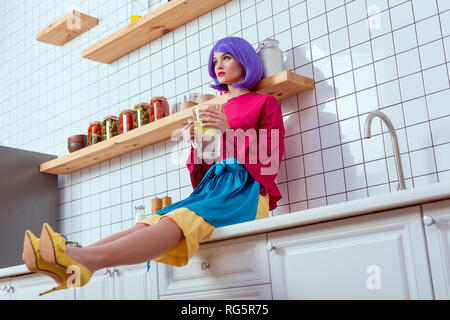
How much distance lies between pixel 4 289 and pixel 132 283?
712 mm

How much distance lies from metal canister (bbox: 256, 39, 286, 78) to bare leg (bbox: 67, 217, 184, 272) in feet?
2.58

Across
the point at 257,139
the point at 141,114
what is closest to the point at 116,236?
the point at 257,139

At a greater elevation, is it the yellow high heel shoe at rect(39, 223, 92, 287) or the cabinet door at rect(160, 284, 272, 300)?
the yellow high heel shoe at rect(39, 223, 92, 287)

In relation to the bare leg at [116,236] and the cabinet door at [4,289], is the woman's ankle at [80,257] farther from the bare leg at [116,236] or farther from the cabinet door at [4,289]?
the cabinet door at [4,289]

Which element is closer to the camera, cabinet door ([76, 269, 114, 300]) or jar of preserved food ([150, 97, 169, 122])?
cabinet door ([76, 269, 114, 300])

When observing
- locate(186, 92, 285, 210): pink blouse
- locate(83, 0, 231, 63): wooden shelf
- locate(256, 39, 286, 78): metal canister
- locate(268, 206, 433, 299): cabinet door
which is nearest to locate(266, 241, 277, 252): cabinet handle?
locate(268, 206, 433, 299): cabinet door

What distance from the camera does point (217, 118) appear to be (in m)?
1.82

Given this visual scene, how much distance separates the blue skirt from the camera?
1.65 metres

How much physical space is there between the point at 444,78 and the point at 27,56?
8.51ft

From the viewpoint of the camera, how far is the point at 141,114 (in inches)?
97.4

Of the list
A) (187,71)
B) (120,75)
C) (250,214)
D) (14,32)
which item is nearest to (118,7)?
(120,75)

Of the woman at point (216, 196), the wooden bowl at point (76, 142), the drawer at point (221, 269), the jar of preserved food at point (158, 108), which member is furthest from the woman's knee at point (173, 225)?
the wooden bowl at point (76, 142)

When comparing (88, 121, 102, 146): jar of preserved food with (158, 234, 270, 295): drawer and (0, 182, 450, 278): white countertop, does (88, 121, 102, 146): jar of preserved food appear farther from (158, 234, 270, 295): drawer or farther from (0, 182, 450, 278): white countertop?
(0, 182, 450, 278): white countertop

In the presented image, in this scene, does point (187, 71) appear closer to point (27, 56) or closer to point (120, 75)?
point (120, 75)
